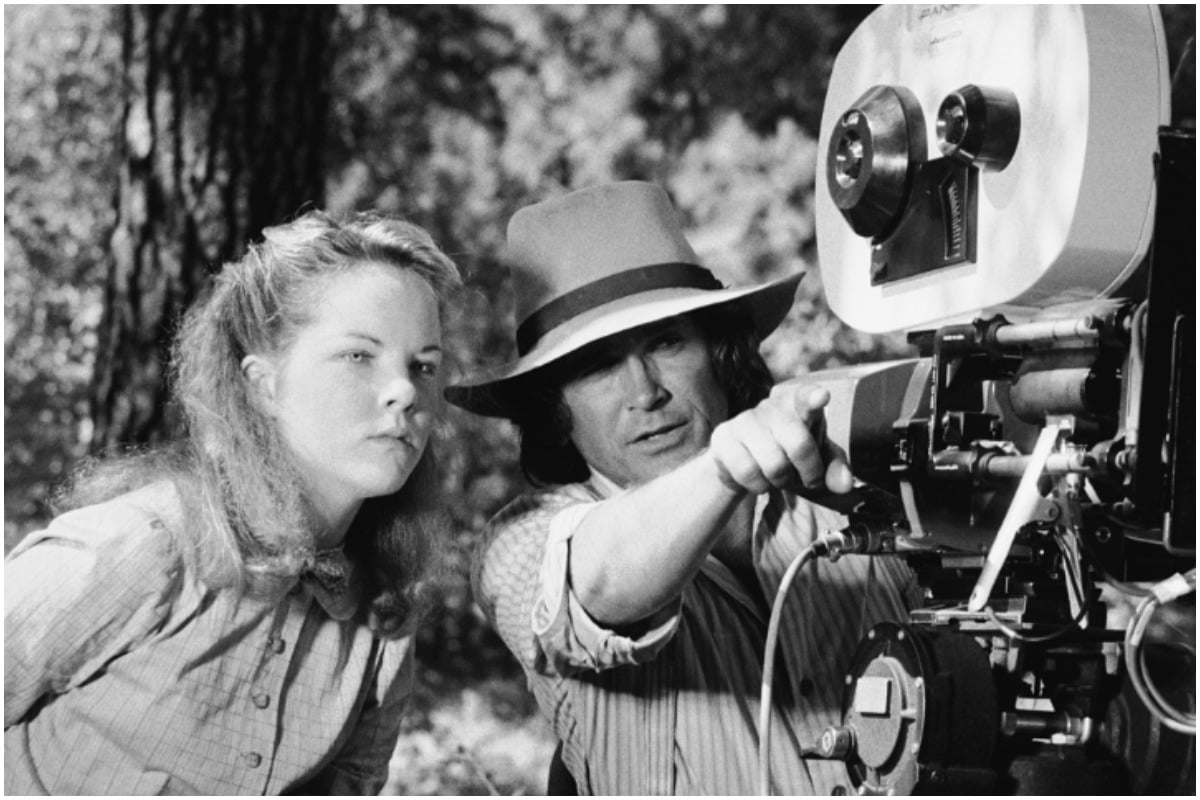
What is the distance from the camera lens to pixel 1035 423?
1569mm

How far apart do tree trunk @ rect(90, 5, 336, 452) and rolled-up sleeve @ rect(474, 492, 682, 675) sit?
1.00m

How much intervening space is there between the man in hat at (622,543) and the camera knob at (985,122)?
60cm

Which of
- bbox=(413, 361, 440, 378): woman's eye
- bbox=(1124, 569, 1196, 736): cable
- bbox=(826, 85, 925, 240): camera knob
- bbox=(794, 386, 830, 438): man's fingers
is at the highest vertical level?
bbox=(826, 85, 925, 240): camera knob

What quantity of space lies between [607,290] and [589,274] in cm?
5

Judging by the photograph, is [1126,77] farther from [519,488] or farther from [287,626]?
[519,488]

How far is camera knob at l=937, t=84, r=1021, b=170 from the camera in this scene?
1637 millimetres

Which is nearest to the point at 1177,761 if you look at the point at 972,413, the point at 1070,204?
the point at 972,413

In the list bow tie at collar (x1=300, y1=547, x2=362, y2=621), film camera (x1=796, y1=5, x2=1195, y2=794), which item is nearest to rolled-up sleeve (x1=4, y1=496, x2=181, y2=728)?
bow tie at collar (x1=300, y1=547, x2=362, y2=621)

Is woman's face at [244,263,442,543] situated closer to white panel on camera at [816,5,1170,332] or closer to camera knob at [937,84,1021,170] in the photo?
white panel on camera at [816,5,1170,332]

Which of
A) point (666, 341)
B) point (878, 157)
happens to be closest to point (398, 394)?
point (666, 341)

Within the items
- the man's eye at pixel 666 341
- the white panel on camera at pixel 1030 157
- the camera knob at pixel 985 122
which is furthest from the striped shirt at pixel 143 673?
the camera knob at pixel 985 122

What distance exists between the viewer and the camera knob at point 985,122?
164 cm

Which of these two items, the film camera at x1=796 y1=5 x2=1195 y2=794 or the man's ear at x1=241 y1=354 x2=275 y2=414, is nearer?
the film camera at x1=796 y1=5 x2=1195 y2=794

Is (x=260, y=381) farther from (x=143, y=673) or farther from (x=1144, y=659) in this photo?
(x=1144, y=659)
